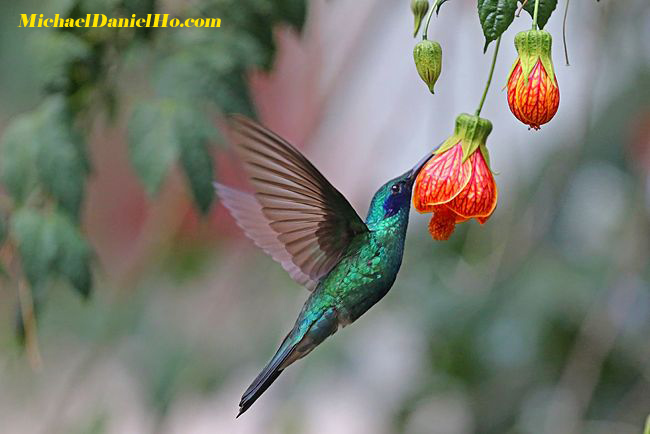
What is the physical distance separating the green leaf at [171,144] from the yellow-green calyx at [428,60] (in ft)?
1.56

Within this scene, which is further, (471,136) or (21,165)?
(21,165)

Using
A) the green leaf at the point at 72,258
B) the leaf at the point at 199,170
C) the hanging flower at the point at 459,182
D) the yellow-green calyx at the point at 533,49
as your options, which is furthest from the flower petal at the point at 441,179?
the green leaf at the point at 72,258

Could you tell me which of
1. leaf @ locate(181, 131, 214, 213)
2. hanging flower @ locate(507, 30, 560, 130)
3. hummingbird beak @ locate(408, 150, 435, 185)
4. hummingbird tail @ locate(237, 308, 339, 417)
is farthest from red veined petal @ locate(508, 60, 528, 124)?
leaf @ locate(181, 131, 214, 213)

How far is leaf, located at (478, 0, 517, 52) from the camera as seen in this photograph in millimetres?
752

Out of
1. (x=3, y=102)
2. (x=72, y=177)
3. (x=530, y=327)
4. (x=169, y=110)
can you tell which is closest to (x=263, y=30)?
(x=169, y=110)

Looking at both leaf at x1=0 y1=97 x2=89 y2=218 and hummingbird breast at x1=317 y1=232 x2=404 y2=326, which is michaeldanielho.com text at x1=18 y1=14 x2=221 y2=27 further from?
hummingbird breast at x1=317 y1=232 x2=404 y2=326

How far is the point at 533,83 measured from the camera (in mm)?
836

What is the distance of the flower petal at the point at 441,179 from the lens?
2.96 ft

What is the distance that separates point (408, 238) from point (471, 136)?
1427 millimetres

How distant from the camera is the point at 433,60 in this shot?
867mm

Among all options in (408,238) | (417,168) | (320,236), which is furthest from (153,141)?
(408,238)

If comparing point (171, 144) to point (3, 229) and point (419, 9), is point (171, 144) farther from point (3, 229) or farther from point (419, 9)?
point (419, 9)

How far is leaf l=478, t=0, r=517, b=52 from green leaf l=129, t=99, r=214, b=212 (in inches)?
23.4

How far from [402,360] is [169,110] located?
54.8 inches
